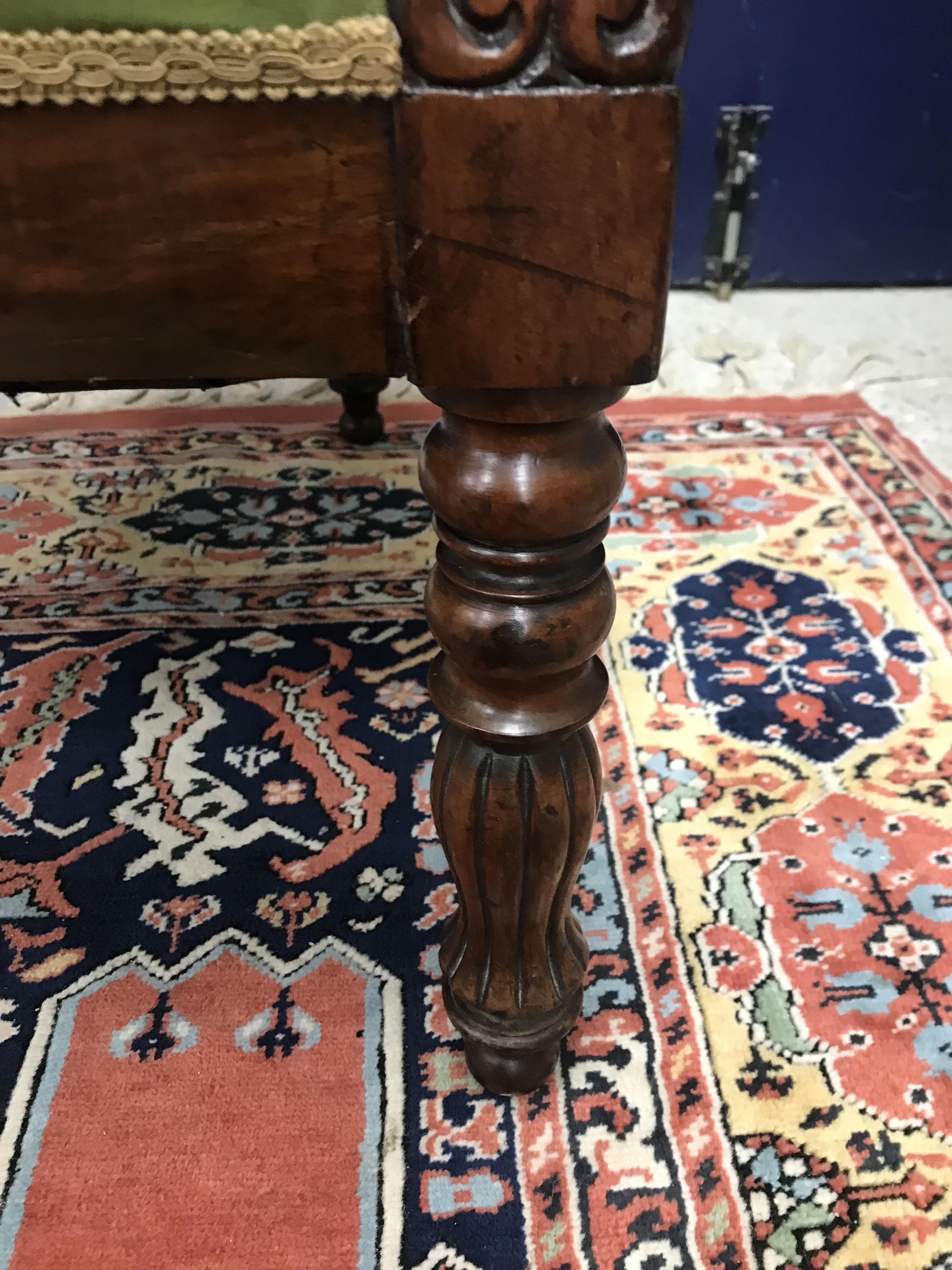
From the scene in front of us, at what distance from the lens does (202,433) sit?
1.42 meters

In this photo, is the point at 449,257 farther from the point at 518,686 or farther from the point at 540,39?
the point at 518,686

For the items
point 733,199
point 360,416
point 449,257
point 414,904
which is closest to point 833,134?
point 733,199

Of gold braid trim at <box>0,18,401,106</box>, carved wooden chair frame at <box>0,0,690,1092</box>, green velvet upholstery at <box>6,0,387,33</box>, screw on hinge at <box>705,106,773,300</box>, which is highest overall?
green velvet upholstery at <box>6,0,387,33</box>

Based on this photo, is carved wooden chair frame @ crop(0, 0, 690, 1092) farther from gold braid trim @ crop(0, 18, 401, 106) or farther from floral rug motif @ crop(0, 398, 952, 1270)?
floral rug motif @ crop(0, 398, 952, 1270)

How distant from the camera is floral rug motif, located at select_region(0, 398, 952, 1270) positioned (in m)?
0.57

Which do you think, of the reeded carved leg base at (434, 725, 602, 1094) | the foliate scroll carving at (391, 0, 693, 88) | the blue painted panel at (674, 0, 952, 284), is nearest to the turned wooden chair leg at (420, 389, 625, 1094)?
the reeded carved leg base at (434, 725, 602, 1094)

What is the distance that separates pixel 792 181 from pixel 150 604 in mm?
1668

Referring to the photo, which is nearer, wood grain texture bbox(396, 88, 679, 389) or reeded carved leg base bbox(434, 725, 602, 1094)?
wood grain texture bbox(396, 88, 679, 389)

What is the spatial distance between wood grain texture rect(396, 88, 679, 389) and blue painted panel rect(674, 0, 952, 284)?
1752 millimetres

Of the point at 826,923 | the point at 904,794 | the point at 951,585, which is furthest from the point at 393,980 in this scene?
the point at 951,585

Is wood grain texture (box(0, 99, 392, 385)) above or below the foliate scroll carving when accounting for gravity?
below

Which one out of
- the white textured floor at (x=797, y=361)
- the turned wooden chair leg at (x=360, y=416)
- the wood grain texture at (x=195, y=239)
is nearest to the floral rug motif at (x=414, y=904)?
the turned wooden chair leg at (x=360, y=416)

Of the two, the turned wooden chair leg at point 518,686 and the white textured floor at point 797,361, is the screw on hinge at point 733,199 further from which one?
the turned wooden chair leg at point 518,686

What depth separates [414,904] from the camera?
29.7 inches
